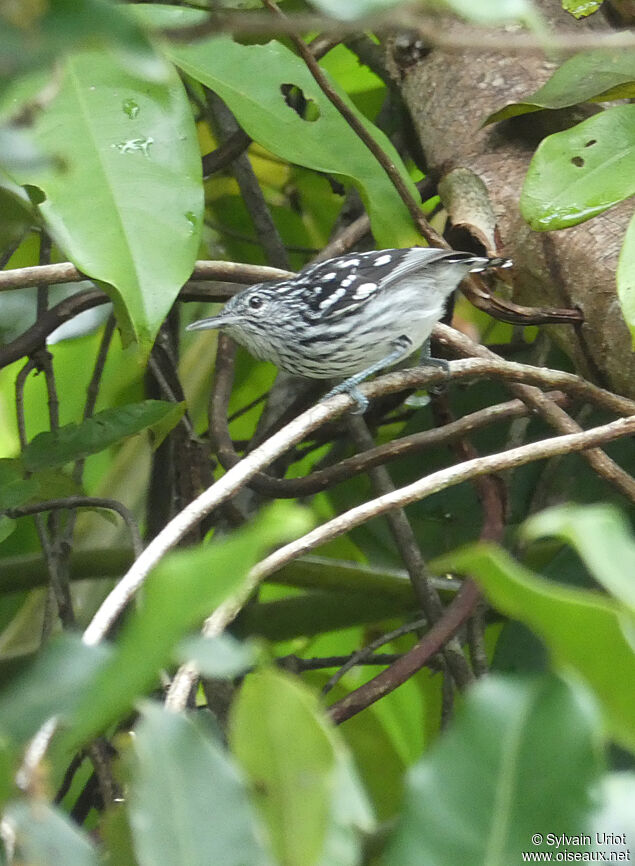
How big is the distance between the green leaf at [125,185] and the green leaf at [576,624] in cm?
124

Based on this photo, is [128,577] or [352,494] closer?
[128,577]

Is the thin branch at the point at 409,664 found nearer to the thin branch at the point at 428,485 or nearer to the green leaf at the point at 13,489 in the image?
the thin branch at the point at 428,485

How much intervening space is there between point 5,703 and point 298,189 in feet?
11.6

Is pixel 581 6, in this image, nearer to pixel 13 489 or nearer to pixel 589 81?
pixel 589 81

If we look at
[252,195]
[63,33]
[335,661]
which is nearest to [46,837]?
[63,33]

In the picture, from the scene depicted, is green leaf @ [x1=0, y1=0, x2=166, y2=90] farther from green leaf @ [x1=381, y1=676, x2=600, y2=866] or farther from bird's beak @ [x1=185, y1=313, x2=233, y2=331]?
bird's beak @ [x1=185, y1=313, x2=233, y2=331]

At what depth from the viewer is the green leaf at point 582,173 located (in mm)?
2291

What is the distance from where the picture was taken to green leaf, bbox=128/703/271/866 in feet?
2.73

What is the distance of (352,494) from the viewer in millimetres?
3625

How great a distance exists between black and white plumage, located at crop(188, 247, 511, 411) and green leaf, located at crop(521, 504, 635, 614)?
2.44 metres

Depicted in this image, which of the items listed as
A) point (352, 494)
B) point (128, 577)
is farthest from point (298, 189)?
point (128, 577)

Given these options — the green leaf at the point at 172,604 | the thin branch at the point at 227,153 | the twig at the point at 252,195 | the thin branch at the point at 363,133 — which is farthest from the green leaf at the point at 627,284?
the twig at the point at 252,195

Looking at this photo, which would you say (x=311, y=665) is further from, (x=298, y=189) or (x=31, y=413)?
(x=298, y=189)

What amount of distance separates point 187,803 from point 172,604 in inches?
7.7
